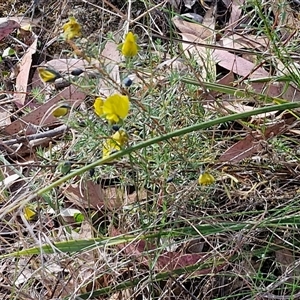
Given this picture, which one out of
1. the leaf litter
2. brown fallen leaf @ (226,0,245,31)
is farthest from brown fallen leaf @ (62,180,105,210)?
brown fallen leaf @ (226,0,245,31)

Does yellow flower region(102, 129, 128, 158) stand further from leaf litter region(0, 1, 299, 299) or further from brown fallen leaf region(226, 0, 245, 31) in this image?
brown fallen leaf region(226, 0, 245, 31)

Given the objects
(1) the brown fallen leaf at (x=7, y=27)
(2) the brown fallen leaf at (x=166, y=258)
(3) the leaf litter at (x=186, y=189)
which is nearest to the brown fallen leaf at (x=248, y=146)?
(3) the leaf litter at (x=186, y=189)

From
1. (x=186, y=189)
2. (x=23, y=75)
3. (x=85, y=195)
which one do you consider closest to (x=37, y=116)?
(x=23, y=75)

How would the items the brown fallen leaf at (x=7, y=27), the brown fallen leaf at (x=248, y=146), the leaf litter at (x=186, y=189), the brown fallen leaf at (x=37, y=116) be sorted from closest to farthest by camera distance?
the leaf litter at (x=186, y=189) → the brown fallen leaf at (x=248, y=146) → the brown fallen leaf at (x=37, y=116) → the brown fallen leaf at (x=7, y=27)

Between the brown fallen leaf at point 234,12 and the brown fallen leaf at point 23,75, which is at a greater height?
the brown fallen leaf at point 234,12

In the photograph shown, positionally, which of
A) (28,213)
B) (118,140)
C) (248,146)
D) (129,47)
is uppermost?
(129,47)

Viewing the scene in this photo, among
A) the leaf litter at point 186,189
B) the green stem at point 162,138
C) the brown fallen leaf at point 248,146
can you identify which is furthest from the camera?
the brown fallen leaf at point 248,146

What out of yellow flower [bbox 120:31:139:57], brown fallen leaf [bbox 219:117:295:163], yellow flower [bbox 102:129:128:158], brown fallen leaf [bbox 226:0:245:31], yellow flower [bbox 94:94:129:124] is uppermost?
yellow flower [bbox 120:31:139:57]

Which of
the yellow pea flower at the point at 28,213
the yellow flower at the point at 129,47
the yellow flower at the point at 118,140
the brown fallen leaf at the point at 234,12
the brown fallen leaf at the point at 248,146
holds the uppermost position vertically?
the yellow flower at the point at 129,47

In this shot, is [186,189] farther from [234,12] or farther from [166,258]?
[234,12]

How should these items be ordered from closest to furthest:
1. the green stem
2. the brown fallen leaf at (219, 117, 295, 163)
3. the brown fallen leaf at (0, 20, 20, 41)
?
the green stem, the brown fallen leaf at (219, 117, 295, 163), the brown fallen leaf at (0, 20, 20, 41)

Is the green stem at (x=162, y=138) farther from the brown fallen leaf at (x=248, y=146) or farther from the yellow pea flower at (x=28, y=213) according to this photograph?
the yellow pea flower at (x=28, y=213)

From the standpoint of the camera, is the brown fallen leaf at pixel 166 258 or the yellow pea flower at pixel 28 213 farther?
the yellow pea flower at pixel 28 213
